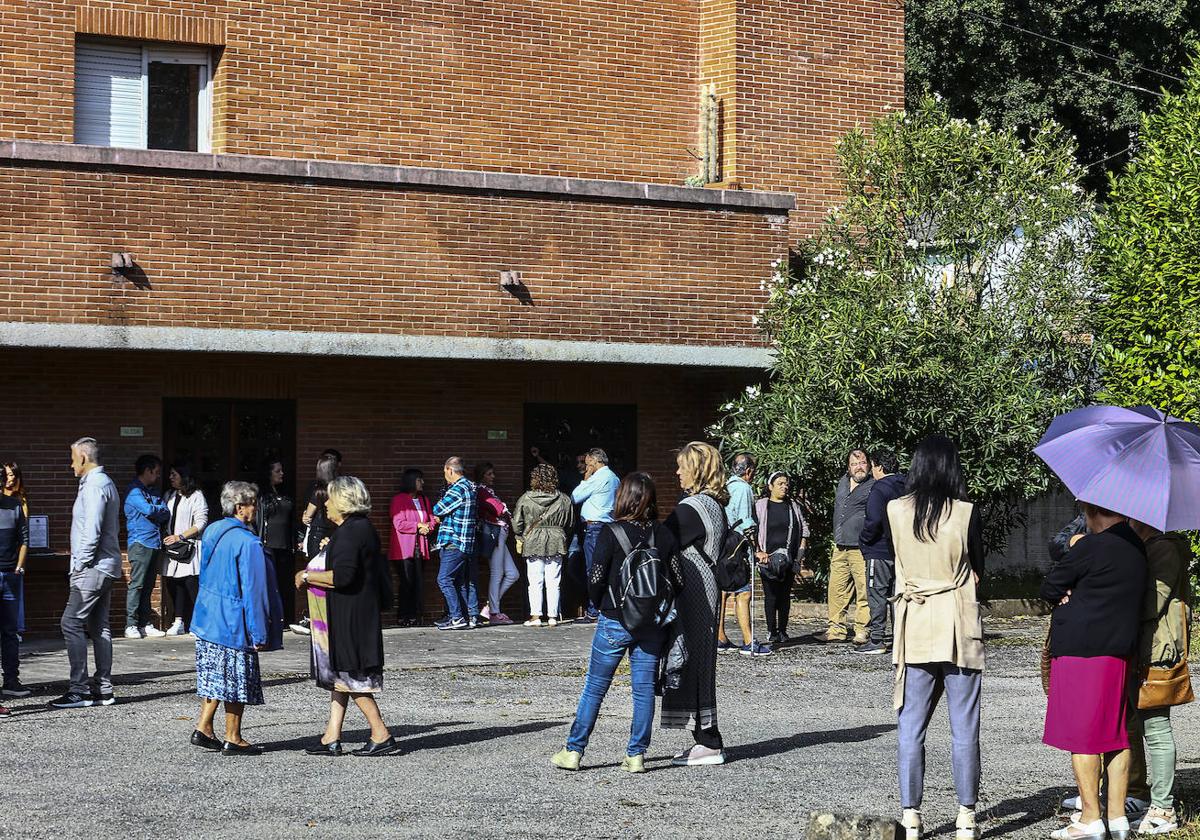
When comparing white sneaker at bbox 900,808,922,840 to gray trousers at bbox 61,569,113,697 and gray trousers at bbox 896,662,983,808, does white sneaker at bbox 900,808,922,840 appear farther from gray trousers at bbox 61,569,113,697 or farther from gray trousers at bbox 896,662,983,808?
gray trousers at bbox 61,569,113,697

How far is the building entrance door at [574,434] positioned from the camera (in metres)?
19.8

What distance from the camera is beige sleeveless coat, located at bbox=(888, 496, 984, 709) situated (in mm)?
7879

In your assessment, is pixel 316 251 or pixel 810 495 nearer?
pixel 316 251

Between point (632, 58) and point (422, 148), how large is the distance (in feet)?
10.00

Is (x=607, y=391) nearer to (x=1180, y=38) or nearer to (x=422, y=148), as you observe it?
(x=422, y=148)

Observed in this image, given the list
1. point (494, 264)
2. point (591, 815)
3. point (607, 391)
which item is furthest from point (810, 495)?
point (591, 815)

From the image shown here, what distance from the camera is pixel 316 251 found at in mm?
17328

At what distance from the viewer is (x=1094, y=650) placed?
302 inches

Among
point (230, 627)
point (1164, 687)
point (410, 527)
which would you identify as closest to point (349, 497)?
point (230, 627)

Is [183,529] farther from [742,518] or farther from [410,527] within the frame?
[742,518]

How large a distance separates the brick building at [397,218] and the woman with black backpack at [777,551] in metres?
3.35

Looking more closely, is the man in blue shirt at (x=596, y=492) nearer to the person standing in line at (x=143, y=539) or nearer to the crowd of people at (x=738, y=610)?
the crowd of people at (x=738, y=610)

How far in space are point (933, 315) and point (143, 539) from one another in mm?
8483

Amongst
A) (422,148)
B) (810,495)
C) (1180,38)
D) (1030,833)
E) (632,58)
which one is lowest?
(1030,833)
